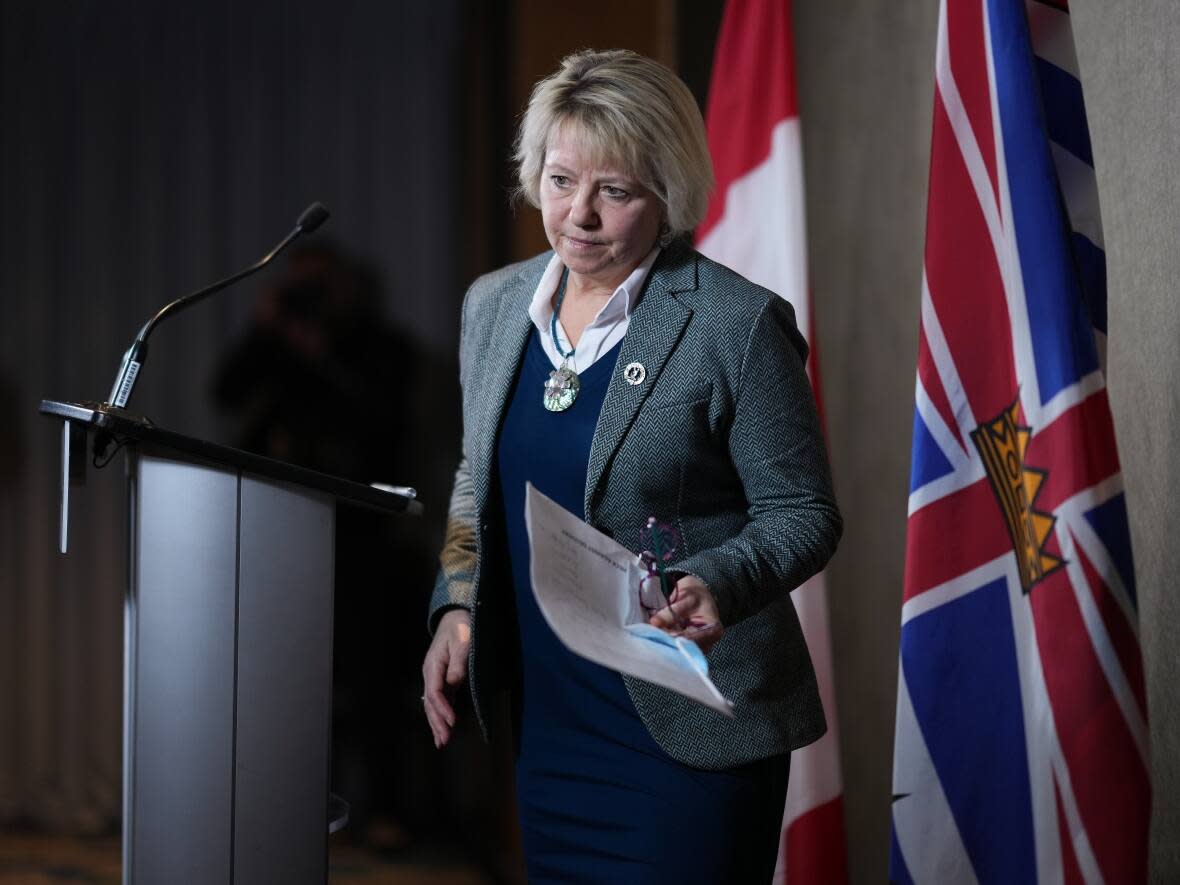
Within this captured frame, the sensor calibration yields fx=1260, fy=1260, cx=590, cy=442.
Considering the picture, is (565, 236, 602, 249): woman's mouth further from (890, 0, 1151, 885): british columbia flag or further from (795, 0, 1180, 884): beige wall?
(795, 0, 1180, 884): beige wall

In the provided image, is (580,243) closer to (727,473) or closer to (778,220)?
(727,473)

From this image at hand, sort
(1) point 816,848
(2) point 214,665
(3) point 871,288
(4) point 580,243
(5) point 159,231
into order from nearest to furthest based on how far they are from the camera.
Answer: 1. (2) point 214,665
2. (4) point 580,243
3. (1) point 816,848
4. (3) point 871,288
5. (5) point 159,231

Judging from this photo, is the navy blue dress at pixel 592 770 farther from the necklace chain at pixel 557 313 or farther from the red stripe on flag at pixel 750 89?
the red stripe on flag at pixel 750 89

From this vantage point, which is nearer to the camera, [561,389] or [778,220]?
[561,389]

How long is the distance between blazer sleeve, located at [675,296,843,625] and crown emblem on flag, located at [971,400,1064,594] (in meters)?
0.49

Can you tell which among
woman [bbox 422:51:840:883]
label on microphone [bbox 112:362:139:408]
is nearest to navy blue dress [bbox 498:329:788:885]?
woman [bbox 422:51:840:883]

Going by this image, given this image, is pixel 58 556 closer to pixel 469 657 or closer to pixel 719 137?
pixel 719 137

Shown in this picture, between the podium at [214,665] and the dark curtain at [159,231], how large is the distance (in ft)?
6.27

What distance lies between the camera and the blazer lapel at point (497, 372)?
133 cm

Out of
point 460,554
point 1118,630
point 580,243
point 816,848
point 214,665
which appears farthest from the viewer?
point 816,848

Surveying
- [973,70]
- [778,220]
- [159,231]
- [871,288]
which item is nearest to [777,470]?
[973,70]

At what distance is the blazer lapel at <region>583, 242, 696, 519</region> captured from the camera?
4.06 feet

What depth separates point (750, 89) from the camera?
2254 mm

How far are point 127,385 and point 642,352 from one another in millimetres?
500
